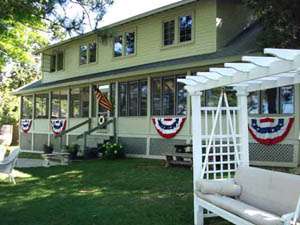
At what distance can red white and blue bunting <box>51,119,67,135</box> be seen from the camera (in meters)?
23.0

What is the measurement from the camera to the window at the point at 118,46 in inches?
808

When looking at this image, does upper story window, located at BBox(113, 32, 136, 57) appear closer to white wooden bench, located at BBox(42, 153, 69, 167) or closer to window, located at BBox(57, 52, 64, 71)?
window, located at BBox(57, 52, 64, 71)

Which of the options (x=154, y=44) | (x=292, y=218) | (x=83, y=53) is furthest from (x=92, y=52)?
(x=292, y=218)

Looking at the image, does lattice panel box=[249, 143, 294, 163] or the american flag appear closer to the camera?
lattice panel box=[249, 143, 294, 163]

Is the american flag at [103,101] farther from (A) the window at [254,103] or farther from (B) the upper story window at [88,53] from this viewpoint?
(A) the window at [254,103]

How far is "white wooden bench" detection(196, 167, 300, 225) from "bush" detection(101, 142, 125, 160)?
1121 cm

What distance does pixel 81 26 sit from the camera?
40.6ft

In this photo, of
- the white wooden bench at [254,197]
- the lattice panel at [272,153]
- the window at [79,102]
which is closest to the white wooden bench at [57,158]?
the window at [79,102]

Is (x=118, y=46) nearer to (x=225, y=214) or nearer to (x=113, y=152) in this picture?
(x=113, y=152)

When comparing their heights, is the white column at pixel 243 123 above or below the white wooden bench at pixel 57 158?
above

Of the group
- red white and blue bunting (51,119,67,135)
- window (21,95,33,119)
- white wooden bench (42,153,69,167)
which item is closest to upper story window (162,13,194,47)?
white wooden bench (42,153,69,167)

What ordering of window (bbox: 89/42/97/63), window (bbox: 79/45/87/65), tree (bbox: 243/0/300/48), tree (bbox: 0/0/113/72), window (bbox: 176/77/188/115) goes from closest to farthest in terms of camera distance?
tree (bbox: 0/0/113/72)
tree (bbox: 243/0/300/48)
window (bbox: 176/77/188/115)
window (bbox: 89/42/97/63)
window (bbox: 79/45/87/65)

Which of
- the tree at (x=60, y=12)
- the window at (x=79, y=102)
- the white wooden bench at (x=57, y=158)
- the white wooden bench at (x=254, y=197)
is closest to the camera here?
the white wooden bench at (x=254, y=197)

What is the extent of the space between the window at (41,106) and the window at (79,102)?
3.03 meters
